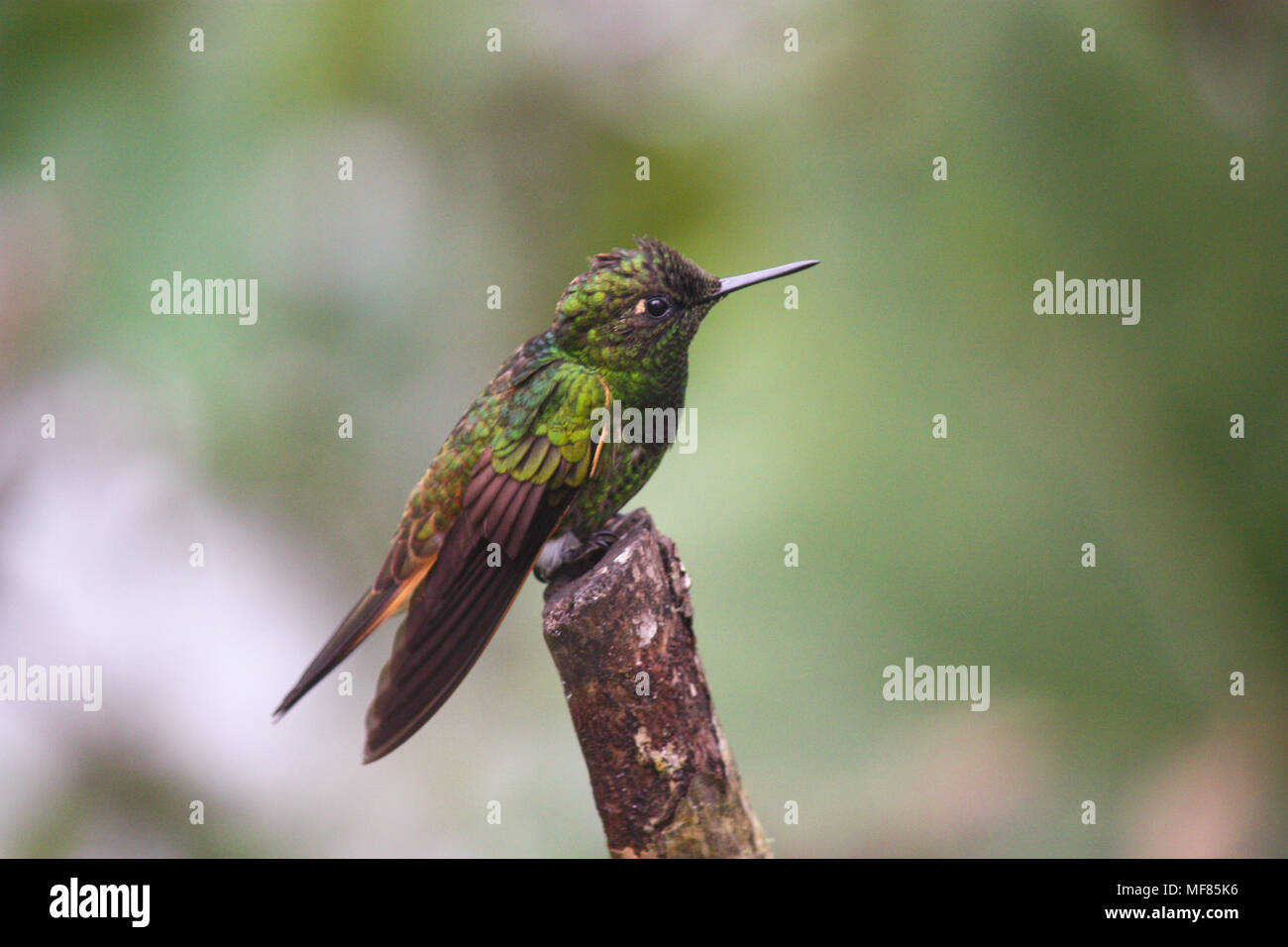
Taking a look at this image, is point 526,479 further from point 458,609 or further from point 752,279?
point 752,279

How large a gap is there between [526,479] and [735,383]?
1.87 metres

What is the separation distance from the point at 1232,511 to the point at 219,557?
3581 mm

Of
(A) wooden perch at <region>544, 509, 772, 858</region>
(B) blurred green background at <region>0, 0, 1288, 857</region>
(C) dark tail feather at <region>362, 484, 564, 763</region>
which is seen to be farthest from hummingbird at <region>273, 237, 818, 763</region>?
(B) blurred green background at <region>0, 0, 1288, 857</region>

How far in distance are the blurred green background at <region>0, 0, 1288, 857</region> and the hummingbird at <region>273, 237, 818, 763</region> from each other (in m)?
1.43

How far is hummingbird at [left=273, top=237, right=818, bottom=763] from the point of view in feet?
7.11

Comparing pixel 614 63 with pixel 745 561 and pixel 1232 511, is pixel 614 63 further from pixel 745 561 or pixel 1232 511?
pixel 1232 511

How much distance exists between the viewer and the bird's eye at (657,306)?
2344mm

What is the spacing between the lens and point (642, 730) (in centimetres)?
196

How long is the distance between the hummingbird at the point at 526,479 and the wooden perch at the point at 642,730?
0.88ft
